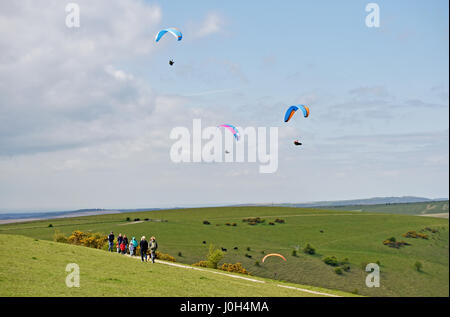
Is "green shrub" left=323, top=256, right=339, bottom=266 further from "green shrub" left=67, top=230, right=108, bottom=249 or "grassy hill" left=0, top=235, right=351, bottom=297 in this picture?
"grassy hill" left=0, top=235, right=351, bottom=297

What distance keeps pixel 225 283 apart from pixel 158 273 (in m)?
4.87

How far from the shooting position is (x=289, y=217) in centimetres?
13688

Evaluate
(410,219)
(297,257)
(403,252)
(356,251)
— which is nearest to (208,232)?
(297,257)

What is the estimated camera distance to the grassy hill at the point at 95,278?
70.0 feet

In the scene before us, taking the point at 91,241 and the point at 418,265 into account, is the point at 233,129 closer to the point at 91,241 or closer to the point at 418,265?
the point at 91,241

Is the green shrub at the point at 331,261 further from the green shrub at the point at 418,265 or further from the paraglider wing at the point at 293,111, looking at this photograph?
the paraglider wing at the point at 293,111

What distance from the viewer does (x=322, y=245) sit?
314ft

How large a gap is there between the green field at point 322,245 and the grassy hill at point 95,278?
44665 mm

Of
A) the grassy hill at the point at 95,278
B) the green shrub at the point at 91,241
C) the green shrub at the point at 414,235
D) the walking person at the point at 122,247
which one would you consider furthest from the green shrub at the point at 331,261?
the grassy hill at the point at 95,278

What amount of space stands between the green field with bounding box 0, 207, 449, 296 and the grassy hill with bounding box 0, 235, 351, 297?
1758 inches

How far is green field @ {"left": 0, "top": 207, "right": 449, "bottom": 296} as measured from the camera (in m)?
73.7

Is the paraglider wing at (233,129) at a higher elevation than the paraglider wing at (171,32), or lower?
lower

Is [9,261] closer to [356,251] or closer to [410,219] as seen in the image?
[356,251]

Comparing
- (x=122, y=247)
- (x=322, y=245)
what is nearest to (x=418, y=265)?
(x=322, y=245)
